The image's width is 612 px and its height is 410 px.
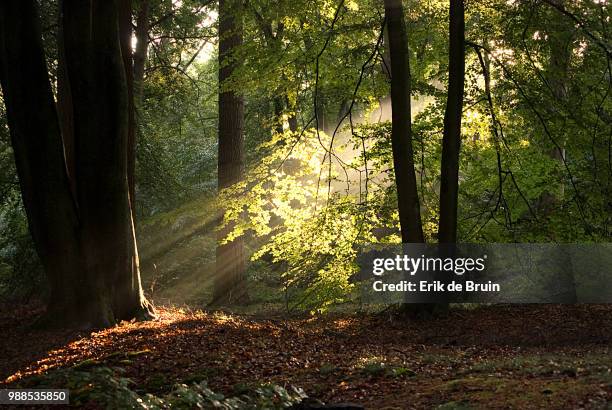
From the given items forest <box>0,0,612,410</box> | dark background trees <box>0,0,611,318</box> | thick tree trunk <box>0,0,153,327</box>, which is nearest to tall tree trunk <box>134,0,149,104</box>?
forest <box>0,0,612,410</box>

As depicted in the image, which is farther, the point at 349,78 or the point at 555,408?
the point at 349,78

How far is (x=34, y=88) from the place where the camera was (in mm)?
8531

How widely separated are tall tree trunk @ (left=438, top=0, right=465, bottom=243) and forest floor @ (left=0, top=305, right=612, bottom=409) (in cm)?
195

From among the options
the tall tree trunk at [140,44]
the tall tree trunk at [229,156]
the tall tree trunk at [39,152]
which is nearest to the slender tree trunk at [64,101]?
the tall tree trunk at [39,152]

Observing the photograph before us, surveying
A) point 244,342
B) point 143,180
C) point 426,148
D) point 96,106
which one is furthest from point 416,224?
point 143,180

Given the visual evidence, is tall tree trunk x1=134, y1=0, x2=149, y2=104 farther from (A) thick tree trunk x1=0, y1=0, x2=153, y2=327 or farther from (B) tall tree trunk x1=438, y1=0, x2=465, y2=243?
(B) tall tree trunk x1=438, y1=0, x2=465, y2=243

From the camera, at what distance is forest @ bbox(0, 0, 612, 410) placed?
6434 millimetres

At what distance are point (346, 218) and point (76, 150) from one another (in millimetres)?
5052

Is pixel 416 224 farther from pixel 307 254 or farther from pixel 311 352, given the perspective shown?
pixel 311 352

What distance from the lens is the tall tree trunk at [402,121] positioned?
33.6 ft

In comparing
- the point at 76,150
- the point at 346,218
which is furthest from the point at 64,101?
the point at 346,218

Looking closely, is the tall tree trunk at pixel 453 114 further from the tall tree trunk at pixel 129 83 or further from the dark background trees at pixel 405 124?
the tall tree trunk at pixel 129 83

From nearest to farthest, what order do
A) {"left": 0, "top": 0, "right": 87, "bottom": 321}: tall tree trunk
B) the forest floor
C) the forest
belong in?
→ the forest floor
the forest
{"left": 0, "top": 0, "right": 87, "bottom": 321}: tall tree trunk

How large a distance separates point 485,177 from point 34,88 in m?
7.94
